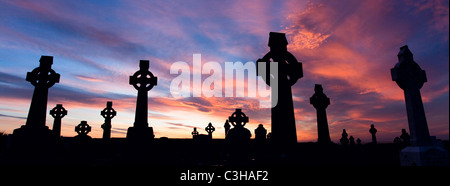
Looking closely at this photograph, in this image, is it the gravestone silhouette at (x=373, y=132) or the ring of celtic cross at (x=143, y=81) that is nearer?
the ring of celtic cross at (x=143, y=81)

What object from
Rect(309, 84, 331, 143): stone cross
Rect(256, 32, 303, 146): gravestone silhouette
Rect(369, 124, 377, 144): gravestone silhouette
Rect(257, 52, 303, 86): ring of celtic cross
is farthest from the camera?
Rect(369, 124, 377, 144): gravestone silhouette

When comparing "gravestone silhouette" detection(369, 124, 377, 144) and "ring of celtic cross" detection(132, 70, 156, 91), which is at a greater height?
"ring of celtic cross" detection(132, 70, 156, 91)

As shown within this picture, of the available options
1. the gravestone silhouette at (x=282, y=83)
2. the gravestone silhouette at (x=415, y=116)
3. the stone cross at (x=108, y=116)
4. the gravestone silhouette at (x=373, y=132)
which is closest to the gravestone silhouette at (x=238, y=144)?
the gravestone silhouette at (x=282, y=83)

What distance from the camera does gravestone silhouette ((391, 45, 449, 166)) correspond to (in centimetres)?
640

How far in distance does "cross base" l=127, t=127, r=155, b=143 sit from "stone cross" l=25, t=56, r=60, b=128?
3810mm

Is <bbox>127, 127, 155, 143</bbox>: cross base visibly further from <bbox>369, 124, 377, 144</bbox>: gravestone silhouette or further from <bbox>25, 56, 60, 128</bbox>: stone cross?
<bbox>369, 124, 377, 144</bbox>: gravestone silhouette

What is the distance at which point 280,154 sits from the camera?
7.34 meters

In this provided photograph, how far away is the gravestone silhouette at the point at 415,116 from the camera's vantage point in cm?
640

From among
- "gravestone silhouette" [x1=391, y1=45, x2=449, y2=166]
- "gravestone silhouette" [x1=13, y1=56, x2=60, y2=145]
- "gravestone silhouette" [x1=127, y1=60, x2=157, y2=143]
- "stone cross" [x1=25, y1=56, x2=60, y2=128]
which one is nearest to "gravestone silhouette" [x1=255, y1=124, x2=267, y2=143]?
"gravestone silhouette" [x1=127, y1=60, x2=157, y2=143]

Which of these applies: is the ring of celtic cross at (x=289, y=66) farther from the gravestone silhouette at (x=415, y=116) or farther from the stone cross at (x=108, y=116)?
the stone cross at (x=108, y=116)

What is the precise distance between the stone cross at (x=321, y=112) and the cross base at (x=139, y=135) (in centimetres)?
904
